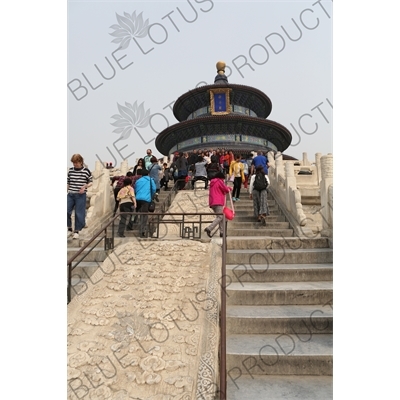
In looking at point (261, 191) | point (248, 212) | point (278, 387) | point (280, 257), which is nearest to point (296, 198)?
point (261, 191)

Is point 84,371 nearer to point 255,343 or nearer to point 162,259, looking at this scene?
point 255,343

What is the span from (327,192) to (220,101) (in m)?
19.1

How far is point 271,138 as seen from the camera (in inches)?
965

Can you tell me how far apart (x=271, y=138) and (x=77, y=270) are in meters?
21.0

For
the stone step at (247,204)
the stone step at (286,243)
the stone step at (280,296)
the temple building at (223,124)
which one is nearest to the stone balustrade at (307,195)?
the stone step at (247,204)

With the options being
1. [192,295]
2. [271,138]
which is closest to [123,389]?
[192,295]

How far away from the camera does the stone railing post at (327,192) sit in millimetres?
6430

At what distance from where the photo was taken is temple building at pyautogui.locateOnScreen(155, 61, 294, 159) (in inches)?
885

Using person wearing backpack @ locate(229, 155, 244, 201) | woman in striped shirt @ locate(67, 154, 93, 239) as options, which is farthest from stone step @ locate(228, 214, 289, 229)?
woman in striped shirt @ locate(67, 154, 93, 239)

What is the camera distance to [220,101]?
24.3 metres

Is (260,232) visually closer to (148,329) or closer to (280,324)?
(280,324)

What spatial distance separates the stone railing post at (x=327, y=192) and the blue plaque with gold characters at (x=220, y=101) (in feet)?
59.2

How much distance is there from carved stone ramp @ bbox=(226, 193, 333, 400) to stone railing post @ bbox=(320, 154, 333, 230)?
1.50 feet

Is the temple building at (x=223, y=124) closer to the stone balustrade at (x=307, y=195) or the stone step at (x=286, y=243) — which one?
the stone balustrade at (x=307, y=195)
